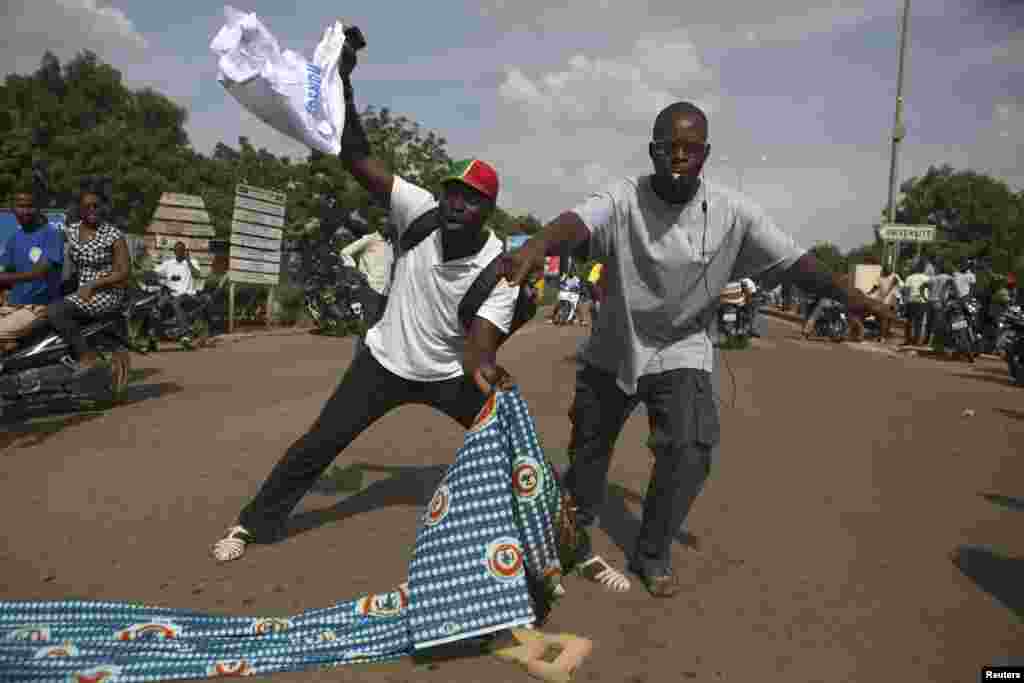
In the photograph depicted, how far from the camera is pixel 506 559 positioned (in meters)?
2.71

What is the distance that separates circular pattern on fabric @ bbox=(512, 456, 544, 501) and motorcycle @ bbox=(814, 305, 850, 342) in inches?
682

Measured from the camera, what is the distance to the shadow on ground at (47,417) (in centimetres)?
576

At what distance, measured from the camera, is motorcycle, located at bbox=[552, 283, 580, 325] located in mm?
21438

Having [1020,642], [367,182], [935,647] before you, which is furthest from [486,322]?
[1020,642]

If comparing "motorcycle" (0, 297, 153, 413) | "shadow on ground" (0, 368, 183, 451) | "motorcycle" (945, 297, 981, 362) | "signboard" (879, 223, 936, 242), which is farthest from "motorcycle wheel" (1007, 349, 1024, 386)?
"motorcycle" (0, 297, 153, 413)

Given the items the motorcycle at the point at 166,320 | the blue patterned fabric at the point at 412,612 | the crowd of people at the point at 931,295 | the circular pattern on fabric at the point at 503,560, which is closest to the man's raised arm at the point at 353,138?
the blue patterned fabric at the point at 412,612

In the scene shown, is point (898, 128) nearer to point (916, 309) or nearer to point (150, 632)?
point (916, 309)

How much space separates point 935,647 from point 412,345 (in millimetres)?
2490

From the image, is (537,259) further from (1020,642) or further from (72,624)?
(1020,642)

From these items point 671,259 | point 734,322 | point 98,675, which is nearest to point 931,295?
point 734,322

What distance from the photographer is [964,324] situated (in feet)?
46.8

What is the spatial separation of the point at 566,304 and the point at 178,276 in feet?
38.3

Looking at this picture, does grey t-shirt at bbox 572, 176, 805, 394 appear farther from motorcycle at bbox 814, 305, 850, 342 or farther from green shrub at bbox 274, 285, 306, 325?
motorcycle at bbox 814, 305, 850, 342

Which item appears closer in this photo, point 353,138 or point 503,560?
point 503,560
